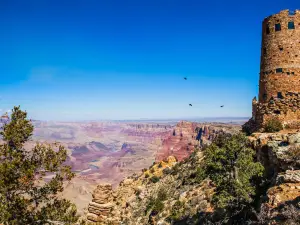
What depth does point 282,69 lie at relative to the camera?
79.2 ft

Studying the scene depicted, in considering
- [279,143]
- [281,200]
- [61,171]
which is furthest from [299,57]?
[61,171]

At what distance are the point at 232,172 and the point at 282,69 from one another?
12216 mm

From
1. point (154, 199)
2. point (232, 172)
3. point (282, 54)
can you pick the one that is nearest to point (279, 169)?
point (232, 172)

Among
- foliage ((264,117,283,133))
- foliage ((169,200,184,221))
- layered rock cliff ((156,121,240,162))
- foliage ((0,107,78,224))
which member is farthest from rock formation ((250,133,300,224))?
layered rock cliff ((156,121,240,162))

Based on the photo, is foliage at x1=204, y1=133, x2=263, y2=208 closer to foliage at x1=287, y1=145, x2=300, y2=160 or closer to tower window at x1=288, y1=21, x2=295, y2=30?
foliage at x1=287, y1=145, x2=300, y2=160

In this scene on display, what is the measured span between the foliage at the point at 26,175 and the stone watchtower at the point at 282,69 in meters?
18.6

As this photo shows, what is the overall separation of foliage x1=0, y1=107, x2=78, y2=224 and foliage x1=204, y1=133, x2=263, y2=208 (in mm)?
9095

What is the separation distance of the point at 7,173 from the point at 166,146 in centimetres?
18207

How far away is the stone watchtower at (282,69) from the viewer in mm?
23531

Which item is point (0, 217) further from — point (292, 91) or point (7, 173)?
point (292, 91)

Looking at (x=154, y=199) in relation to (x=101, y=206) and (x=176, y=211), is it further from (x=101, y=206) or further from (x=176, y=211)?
(x=101, y=206)

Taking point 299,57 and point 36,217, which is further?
point 299,57

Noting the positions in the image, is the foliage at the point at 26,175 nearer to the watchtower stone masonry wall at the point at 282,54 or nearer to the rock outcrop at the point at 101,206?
the rock outcrop at the point at 101,206

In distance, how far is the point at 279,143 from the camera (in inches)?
743
